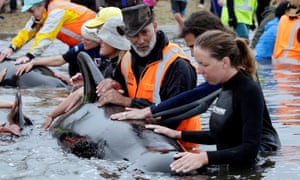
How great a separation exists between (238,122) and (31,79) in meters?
6.17

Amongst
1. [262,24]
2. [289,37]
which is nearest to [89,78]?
[289,37]

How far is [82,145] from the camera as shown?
7473 mm

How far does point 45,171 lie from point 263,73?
6.96 meters

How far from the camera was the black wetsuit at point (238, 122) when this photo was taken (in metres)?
6.35

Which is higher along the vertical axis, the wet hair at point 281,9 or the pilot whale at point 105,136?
the pilot whale at point 105,136

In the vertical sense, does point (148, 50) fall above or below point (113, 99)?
above

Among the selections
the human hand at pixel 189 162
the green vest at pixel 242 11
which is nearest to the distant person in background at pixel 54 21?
the green vest at pixel 242 11

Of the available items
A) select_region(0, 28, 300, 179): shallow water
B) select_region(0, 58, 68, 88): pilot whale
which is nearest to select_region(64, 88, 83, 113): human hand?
select_region(0, 28, 300, 179): shallow water

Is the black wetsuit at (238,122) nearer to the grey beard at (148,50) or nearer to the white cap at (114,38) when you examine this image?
the grey beard at (148,50)

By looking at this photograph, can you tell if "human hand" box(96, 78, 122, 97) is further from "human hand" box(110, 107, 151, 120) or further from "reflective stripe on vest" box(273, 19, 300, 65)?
"reflective stripe on vest" box(273, 19, 300, 65)

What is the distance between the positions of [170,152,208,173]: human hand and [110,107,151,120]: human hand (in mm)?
1019

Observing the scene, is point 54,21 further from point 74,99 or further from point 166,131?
point 166,131

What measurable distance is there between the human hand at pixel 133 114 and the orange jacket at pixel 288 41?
6959 millimetres

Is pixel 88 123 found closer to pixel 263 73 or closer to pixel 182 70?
pixel 182 70
